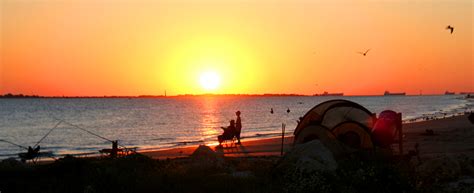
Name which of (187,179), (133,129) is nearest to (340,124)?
(187,179)

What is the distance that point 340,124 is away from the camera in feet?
60.0

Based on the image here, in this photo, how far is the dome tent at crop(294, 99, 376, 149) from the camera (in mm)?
17891

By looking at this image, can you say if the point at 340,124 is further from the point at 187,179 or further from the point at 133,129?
the point at 133,129

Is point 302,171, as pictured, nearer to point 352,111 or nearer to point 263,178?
point 263,178

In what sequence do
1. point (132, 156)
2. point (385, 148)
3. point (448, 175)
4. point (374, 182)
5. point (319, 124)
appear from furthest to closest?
point (319, 124)
point (385, 148)
point (132, 156)
point (448, 175)
point (374, 182)

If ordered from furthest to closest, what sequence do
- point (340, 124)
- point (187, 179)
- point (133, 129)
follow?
point (133, 129) < point (340, 124) < point (187, 179)

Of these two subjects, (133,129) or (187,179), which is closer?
(187,179)

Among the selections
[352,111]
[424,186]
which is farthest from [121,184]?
[352,111]

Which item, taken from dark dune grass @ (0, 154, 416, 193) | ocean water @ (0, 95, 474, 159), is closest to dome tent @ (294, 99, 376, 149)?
dark dune grass @ (0, 154, 416, 193)

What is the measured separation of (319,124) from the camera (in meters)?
18.5

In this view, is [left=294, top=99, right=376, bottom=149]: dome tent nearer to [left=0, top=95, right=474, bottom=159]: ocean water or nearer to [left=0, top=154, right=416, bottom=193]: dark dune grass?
[left=0, top=154, right=416, bottom=193]: dark dune grass

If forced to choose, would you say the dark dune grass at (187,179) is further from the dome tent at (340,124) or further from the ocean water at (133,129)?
the ocean water at (133,129)

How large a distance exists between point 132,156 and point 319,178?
6.43 metres

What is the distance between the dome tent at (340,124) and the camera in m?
17.9
